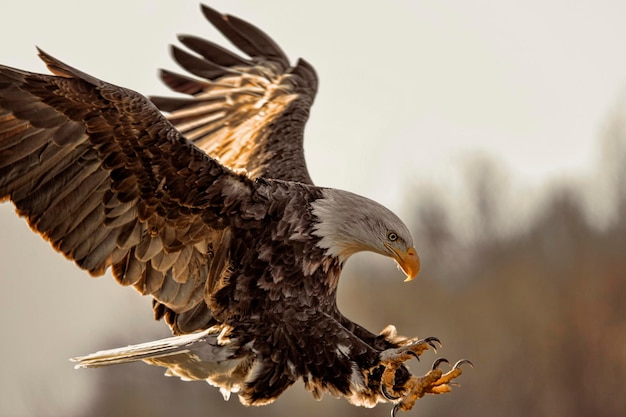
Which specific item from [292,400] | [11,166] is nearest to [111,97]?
[11,166]

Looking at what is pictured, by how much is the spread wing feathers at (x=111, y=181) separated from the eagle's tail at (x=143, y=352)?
27cm

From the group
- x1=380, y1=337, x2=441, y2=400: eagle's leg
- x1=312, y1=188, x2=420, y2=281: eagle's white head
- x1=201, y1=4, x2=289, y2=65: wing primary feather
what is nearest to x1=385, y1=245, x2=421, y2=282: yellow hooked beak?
x1=312, y1=188, x2=420, y2=281: eagle's white head

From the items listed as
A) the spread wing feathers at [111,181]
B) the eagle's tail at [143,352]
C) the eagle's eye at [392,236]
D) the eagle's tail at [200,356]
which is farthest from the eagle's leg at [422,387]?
the spread wing feathers at [111,181]

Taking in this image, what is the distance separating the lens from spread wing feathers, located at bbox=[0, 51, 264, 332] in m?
4.80

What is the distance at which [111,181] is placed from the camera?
5.00m

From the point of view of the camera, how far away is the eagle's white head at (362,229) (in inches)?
205

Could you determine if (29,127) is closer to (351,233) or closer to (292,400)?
(351,233)

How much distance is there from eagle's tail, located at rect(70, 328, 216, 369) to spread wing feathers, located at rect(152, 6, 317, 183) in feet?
5.55

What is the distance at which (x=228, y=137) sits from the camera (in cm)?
723

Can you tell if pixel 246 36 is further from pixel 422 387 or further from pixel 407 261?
pixel 422 387

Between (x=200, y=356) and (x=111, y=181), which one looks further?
(x=200, y=356)

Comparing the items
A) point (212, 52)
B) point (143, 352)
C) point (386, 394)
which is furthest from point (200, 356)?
point (212, 52)

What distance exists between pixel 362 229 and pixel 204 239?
0.70 m

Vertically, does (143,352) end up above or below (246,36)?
below
